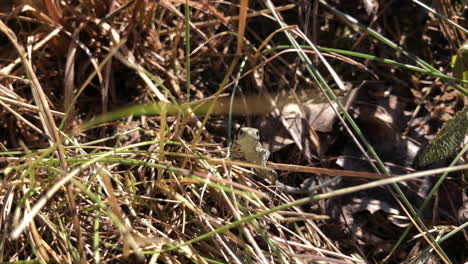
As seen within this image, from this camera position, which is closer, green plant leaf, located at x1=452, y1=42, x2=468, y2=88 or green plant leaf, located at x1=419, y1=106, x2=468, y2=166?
green plant leaf, located at x1=419, y1=106, x2=468, y2=166

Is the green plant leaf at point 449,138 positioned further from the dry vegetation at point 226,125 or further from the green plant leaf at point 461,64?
the green plant leaf at point 461,64

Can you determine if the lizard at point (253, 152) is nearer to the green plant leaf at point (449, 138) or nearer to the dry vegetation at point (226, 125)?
the dry vegetation at point (226, 125)

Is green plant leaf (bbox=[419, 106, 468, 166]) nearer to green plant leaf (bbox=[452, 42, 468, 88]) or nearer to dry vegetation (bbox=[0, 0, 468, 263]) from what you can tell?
dry vegetation (bbox=[0, 0, 468, 263])

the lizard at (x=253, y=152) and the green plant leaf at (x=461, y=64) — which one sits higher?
the green plant leaf at (x=461, y=64)

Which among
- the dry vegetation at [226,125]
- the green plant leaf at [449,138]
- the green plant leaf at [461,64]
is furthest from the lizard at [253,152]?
the green plant leaf at [461,64]

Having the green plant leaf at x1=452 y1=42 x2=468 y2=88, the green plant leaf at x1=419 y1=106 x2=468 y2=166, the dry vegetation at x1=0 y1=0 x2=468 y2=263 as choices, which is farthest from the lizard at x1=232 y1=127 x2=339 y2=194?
the green plant leaf at x1=452 y1=42 x2=468 y2=88

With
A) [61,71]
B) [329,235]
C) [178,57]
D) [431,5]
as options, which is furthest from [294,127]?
[61,71]

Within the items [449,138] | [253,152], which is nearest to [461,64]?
[449,138]

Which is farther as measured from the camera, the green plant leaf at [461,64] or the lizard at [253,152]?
the green plant leaf at [461,64]

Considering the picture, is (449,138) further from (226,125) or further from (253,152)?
(226,125)

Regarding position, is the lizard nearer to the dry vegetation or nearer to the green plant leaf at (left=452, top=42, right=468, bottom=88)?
the dry vegetation

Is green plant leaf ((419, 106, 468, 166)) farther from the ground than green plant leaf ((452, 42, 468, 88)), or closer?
closer
